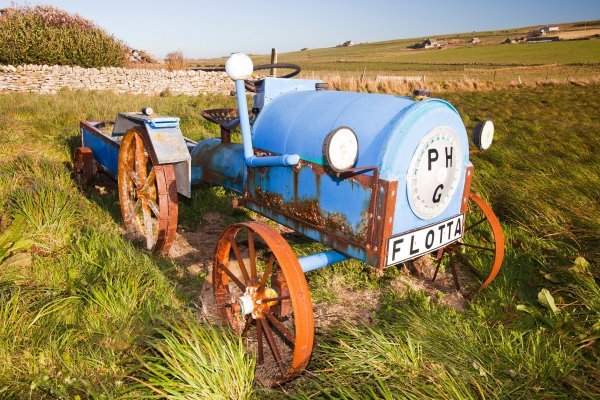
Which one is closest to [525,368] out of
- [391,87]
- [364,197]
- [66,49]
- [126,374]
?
[364,197]

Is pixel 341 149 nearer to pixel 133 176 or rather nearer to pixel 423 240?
pixel 423 240

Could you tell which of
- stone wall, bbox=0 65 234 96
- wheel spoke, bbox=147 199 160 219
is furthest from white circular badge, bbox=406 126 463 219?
stone wall, bbox=0 65 234 96

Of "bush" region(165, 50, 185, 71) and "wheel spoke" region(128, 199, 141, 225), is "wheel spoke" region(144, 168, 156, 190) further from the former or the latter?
"bush" region(165, 50, 185, 71)

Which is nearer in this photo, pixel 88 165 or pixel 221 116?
pixel 221 116

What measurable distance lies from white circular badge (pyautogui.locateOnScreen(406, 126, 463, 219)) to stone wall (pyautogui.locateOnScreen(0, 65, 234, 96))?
13751mm

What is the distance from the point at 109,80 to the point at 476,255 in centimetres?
1419

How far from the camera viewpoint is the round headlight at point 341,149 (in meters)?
2.11

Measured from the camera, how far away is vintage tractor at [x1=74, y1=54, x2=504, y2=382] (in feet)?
7.44

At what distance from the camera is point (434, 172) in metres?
2.48

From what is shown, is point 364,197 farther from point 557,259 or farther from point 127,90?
point 127,90

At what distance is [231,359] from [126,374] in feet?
1.77

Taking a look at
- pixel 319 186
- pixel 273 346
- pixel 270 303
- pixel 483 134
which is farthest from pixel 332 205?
pixel 483 134

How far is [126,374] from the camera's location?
209 cm

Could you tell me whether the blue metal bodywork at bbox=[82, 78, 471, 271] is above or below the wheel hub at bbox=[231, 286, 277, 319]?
above
